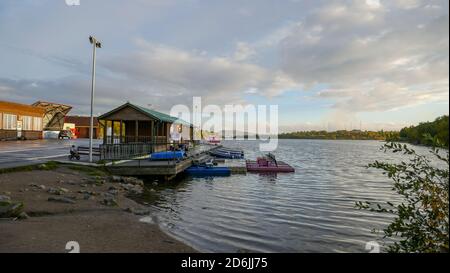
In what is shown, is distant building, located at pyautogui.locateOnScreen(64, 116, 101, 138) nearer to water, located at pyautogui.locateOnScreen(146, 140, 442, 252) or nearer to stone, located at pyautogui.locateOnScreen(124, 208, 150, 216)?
water, located at pyautogui.locateOnScreen(146, 140, 442, 252)

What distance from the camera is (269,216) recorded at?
1452 centimetres

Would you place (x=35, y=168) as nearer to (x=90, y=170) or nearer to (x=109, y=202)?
(x=90, y=170)

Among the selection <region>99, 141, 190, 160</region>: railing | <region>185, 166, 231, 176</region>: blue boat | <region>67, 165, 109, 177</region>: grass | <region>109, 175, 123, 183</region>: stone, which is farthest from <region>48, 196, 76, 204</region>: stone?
<region>185, 166, 231, 176</region>: blue boat

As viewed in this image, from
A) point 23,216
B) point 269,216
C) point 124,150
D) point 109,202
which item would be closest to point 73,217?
point 23,216

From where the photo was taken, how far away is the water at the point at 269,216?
10.6 m

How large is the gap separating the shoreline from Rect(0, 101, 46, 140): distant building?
34729 millimetres

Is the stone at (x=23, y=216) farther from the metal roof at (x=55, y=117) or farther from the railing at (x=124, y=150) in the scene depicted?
the metal roof at (x=55, y=117)

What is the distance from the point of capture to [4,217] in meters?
10.1

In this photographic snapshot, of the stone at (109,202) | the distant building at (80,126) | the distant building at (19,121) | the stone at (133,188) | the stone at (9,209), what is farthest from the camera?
the distant building at (80,126)

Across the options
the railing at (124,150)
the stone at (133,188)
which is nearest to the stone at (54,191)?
the stone at (133,188)

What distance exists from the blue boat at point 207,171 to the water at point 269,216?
3.86 m
